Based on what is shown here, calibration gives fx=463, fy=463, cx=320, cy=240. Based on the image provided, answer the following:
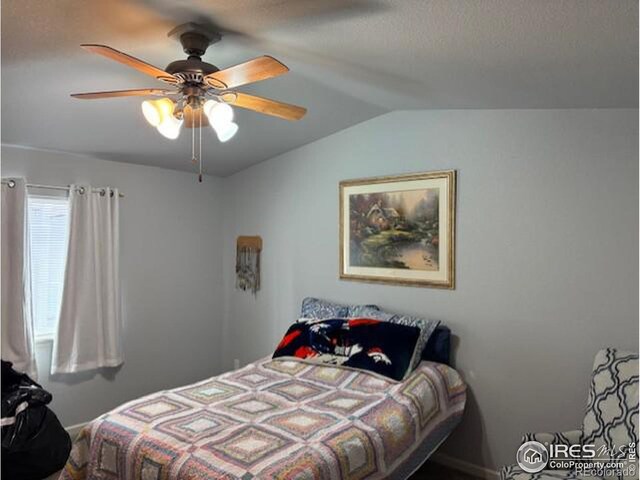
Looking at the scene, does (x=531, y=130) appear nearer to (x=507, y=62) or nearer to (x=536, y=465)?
(x=507, y=62)

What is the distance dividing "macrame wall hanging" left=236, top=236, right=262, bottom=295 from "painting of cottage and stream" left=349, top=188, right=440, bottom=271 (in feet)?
3.55

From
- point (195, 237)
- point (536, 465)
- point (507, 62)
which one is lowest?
point (536, 465)

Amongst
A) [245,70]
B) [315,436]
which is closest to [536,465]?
[315,436]

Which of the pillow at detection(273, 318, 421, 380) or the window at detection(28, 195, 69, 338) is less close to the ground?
the window at detection(28, 195, 69, 338)

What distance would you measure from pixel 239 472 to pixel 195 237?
292 cm

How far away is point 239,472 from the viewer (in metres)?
1.79

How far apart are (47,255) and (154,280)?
89 centimetres

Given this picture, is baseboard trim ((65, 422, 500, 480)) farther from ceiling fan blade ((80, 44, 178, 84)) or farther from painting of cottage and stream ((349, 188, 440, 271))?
ceiling fan blade ((80, 44, 178, 84))

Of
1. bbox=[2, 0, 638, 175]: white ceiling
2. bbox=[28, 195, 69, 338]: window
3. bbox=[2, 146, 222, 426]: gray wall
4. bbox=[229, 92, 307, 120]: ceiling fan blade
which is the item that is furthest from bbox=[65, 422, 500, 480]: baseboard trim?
bbox=[229, 92, 307, 120]: ceiling fan blade

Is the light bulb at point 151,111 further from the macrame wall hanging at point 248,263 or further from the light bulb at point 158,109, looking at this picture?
the macrame wall hanging at point 248,263

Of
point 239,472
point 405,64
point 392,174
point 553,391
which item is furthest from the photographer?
point 392,174

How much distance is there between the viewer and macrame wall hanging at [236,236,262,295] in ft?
14.3

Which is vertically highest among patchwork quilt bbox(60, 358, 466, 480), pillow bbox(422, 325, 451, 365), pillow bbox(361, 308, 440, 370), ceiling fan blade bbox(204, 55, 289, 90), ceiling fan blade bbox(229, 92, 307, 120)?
ceiling fan blade bbox(204, 55, 289, 90)

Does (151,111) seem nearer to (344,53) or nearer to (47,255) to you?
(344,53)
